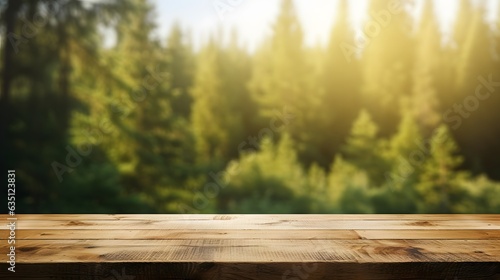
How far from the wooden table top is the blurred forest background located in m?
6.88

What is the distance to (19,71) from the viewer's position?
303 inches

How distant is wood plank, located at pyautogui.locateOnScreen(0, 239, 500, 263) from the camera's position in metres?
0.86

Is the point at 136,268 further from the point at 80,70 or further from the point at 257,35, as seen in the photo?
the point at 257,35

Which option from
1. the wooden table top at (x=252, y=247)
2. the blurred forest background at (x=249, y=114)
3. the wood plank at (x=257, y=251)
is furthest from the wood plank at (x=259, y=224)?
the blurred forest background at (x=249, y=114)

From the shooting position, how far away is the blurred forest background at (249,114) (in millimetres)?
7746

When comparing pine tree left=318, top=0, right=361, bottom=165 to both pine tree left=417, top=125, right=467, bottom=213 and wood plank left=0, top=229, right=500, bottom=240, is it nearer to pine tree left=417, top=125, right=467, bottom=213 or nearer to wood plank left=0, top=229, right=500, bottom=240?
pine tree left=417, top=125, right=467, bottom=213

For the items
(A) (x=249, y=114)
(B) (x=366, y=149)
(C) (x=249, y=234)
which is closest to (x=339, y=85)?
(B) (x=366, y=149)

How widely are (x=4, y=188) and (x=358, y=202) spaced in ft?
19.0

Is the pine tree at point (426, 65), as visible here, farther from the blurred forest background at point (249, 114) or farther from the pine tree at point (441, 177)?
the pine tree at point (441, 177)

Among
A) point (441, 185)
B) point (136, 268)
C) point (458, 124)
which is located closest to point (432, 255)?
point (136, 268)

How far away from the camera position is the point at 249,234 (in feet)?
3.53

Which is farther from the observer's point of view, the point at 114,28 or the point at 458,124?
the point at 458,124

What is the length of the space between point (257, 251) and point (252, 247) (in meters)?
0.04

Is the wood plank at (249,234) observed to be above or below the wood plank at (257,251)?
below
